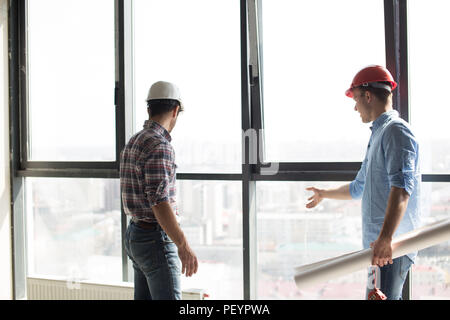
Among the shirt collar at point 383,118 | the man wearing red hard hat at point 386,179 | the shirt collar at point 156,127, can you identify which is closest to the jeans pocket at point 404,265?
the man wearing red hard hat at point 386,179

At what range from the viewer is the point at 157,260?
74.8 inches

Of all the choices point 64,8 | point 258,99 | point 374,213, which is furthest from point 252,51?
point 64,8

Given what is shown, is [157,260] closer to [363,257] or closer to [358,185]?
[363,257]

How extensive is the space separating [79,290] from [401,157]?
7.62 ft

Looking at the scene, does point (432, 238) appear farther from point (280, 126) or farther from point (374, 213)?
point (280, 126)

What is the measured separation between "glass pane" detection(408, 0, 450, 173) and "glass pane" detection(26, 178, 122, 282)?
207 cm

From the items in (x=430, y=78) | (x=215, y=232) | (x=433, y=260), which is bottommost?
(x=433, y=260)

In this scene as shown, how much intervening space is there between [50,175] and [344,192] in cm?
224

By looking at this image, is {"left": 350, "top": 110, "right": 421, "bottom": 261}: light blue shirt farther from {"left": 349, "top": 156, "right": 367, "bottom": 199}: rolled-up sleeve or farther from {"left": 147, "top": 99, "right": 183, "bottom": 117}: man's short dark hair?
{"left": 147, "top": 99, "right": 183, "bottom": 117}: man's short dark hair

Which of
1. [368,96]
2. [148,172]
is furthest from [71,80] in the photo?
[368,96]

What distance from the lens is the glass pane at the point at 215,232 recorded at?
278 centimetres

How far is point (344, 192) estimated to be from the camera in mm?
2172

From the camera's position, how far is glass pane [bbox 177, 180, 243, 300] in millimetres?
2779

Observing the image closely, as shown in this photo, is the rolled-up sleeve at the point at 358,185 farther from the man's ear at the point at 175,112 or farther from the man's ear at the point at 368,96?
the man's ear at the point at 175,112
